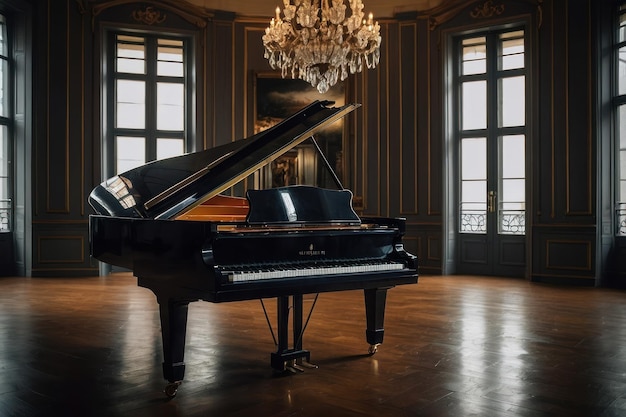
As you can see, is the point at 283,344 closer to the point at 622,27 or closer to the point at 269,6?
the point at 622,27

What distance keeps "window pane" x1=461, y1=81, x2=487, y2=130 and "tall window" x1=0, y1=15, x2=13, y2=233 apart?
641 centimetres

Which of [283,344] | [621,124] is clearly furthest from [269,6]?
[283,344]

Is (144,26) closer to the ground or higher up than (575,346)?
higher up

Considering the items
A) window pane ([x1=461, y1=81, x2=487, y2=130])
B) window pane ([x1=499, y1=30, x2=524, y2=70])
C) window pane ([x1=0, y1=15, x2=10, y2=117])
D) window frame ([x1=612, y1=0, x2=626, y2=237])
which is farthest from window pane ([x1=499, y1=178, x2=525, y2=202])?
window pane ([x1=0, y1=15, x2=10, y2=117])

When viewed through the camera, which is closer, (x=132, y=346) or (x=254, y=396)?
(x=254, y=396)

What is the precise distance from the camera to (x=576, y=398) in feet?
10.1

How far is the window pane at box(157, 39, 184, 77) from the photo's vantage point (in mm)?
9391

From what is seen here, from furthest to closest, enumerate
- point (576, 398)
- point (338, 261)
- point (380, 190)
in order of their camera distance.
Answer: point (380, 190), point (338, 261), point (576, 398)

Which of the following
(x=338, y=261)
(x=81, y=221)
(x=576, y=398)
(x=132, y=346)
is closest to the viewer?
(x=576, y=398)

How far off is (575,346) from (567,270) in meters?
3.92

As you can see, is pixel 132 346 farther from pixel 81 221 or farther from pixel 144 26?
pixel 144 26

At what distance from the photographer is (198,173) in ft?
11.8

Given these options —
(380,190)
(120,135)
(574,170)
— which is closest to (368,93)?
(380,190)

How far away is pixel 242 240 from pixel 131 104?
22.3 feet
